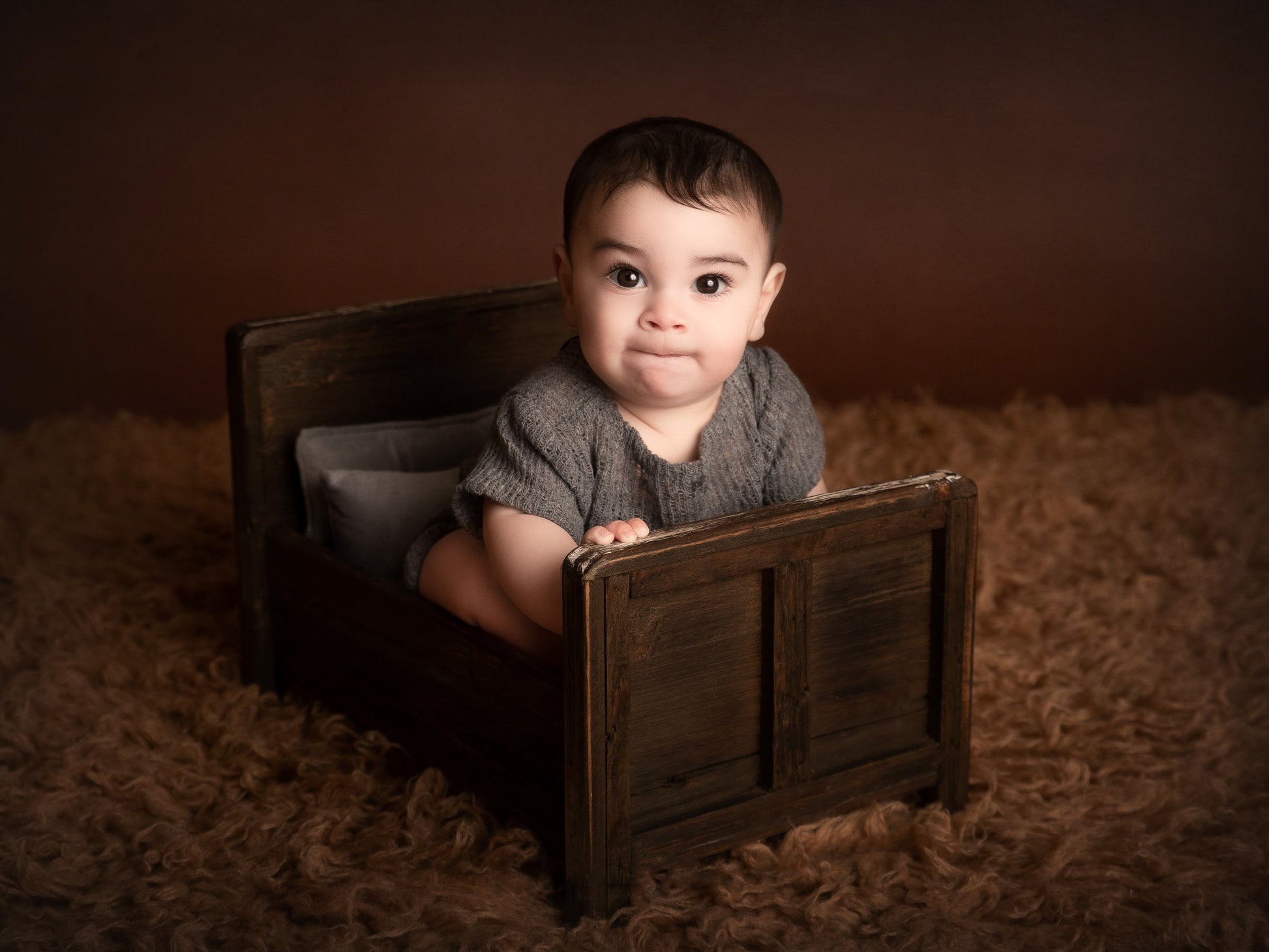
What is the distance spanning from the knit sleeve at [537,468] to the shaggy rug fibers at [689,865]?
319 millimetres

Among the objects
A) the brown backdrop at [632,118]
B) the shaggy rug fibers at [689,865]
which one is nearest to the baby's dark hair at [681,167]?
the shaggy rug fibers at [689,865]

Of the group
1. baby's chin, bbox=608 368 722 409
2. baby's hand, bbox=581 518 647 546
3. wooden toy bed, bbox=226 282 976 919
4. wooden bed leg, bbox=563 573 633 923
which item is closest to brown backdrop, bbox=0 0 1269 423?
wooden toy bed, bbox=226 282 976 919

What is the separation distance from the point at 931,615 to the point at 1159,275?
1.72 m

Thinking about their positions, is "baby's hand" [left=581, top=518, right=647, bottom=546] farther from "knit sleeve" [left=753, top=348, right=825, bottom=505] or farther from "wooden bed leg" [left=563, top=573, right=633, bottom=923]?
"knit sleeve" [left=753, top=348, right=825, bottom=505]

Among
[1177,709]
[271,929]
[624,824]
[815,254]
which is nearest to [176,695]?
[271,929]

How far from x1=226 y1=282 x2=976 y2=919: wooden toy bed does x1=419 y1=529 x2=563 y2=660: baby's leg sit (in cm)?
2

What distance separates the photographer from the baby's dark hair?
4.53 feet

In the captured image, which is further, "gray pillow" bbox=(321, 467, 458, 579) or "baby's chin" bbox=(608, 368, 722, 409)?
"gray pillow" bbox=(321, 467, 458, 579)

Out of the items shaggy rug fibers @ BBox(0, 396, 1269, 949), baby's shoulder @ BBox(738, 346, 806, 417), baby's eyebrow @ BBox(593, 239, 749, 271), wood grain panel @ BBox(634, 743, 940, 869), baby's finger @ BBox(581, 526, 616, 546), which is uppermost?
baby's eyebrow @ BBox(593, 239, 749, 271)

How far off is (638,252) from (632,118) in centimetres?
141

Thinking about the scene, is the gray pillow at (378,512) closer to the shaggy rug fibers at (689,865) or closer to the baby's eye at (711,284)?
the shaggy rug fibers at (689,865)

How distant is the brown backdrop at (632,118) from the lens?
2.70 metres

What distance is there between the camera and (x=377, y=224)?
286 cm

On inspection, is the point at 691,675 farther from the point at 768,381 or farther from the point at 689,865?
the point at 768,381
